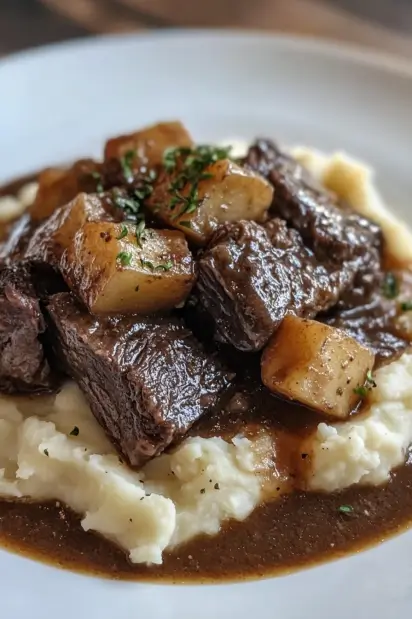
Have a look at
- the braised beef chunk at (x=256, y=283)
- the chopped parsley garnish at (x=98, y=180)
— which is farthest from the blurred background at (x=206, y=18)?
the braised beef chunk at (x=256, y=283)

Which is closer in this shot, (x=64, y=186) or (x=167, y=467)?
(x=167, y=467)

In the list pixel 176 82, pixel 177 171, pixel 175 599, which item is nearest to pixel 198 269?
pixel 177 171

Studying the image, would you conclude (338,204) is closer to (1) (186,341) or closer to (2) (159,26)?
(1) (186,341)

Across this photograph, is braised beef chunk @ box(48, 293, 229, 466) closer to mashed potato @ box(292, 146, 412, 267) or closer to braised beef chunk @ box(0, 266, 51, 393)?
braised beef chunk @ box(0, 266, 51, 393)

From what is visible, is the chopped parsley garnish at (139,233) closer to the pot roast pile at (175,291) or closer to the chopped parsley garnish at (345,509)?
the pot roast pile at (175,291)

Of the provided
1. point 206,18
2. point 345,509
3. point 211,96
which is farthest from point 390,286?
point 206,18

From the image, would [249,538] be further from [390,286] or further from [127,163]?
[127,163]
